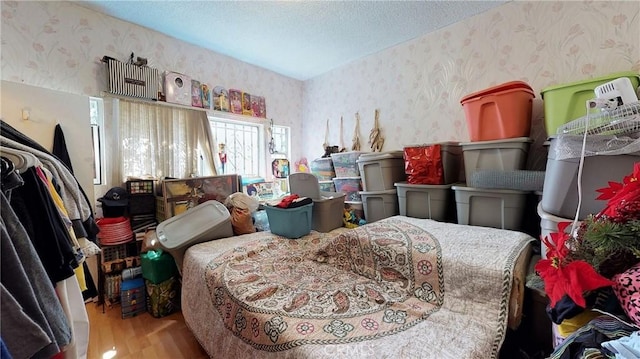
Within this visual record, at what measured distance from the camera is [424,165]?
1.95m

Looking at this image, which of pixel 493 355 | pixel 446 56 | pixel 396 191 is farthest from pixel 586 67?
pixel 493 355

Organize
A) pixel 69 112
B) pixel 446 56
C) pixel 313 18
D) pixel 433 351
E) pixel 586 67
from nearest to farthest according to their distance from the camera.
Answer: pixel 433 351 → pixel 586 67 → pixel 69 112 → pixel 313 18 → pixel 446 56

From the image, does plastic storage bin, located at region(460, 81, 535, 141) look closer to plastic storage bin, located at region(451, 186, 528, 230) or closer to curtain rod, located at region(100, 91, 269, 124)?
plastic storage bin, located at region(451, 186, 528, 230)

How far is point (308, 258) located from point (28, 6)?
2749 millimetres

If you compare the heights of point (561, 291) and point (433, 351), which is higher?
point (561, 291)

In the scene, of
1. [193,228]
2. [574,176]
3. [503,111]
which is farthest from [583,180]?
[193,228]

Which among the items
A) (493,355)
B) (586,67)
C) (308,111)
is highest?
(308,111)

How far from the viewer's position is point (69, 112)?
77.2 inches

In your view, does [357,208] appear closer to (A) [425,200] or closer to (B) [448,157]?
(A) [425,200]

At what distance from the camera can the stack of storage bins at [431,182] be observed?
75.3 inches

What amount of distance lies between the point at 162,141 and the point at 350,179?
1.90m

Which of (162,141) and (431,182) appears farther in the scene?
(162,141)

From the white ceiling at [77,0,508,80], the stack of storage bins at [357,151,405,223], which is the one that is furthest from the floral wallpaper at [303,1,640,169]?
the stack of storage bins at [357,151,405,223]

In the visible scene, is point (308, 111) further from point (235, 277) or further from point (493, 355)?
point (493, 355)
